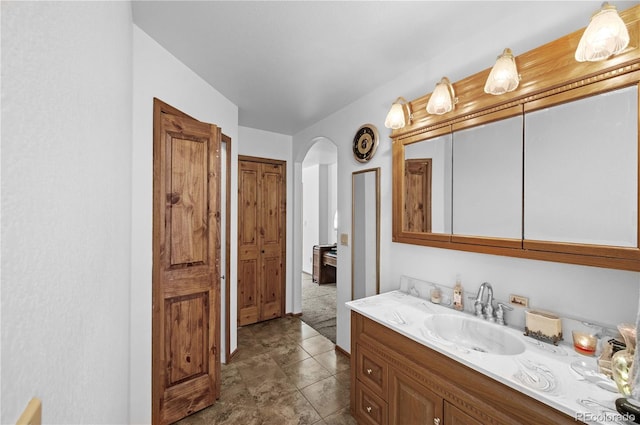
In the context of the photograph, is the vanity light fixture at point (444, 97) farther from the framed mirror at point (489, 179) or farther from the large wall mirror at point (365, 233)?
the large wall mirror at point (365, 233)

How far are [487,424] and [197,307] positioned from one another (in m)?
1.82

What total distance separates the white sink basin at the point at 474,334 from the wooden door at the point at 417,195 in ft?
1.98

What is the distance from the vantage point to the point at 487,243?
1.52 metres

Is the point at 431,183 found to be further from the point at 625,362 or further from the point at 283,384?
the point at 283,384

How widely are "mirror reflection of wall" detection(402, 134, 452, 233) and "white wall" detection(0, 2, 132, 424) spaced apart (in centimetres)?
179

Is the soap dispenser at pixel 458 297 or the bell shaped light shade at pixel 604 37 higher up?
the bell shaped light shade at pixel 604 37

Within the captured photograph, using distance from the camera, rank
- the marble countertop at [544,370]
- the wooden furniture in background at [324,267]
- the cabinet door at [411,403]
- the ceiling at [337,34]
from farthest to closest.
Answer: the wooden furniture in background at [324,267] < the ceiling at [337,34] < the cabinet door at [411,403] < the marble countertop at [544,370]

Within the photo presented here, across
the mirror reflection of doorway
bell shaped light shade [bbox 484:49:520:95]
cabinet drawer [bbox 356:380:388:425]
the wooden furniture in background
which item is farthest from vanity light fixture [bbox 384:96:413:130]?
the wooden furniture in background

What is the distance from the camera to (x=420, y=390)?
1390mm

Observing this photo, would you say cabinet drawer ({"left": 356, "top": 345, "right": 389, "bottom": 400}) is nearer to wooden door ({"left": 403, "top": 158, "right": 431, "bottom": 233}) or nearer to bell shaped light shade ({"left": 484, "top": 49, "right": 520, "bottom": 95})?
wooden door ({"left": 403, "top": 158, "right": 431, "bottom": 233})

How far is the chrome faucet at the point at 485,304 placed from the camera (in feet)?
5.15

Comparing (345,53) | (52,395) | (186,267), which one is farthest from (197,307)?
(345,53)

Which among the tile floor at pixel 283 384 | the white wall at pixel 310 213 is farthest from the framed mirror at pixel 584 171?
the white wall at pixel 310 213

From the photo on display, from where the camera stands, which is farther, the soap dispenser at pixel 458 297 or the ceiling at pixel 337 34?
the soap dispenser at pixel 458 297
